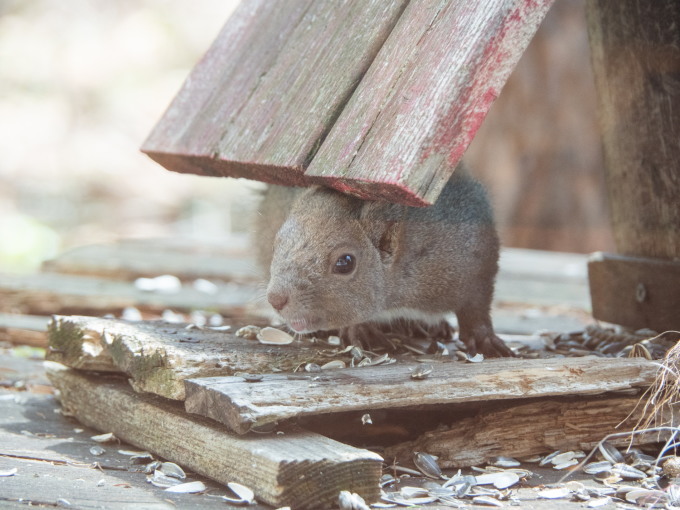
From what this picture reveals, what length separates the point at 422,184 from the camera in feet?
9.34

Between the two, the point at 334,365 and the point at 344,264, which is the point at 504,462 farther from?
the point at 344,264

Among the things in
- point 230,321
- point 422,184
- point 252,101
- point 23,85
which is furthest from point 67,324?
point 23,85

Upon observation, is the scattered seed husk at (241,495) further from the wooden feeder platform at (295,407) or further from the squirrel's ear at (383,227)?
the squirrel's ear at (383,227)

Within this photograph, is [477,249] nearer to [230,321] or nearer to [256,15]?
[230,321]

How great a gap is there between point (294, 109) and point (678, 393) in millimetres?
1668

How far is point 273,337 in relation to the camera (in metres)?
3.64

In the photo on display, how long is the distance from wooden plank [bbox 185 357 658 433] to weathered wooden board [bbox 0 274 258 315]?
272cm

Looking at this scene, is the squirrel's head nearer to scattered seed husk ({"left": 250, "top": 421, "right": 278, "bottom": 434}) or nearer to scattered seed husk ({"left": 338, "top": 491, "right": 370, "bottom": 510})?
scattered seed husk ({"left": 250, "top": 421, "right": 278, "bottom": 434})

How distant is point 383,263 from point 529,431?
2.88 feet

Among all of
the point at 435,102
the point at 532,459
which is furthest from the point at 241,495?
the point at 435,102

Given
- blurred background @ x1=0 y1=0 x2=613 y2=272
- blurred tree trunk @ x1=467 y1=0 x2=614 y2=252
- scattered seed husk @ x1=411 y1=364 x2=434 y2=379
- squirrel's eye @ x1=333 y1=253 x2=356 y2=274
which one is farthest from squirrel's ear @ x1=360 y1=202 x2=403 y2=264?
blurred tree trunk @ x1=467 y1=0 x2=614 y2=252

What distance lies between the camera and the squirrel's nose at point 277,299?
11.1 feet

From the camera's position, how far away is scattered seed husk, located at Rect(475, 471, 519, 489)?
2.88 metres

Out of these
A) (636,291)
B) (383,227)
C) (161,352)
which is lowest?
(161,352)
